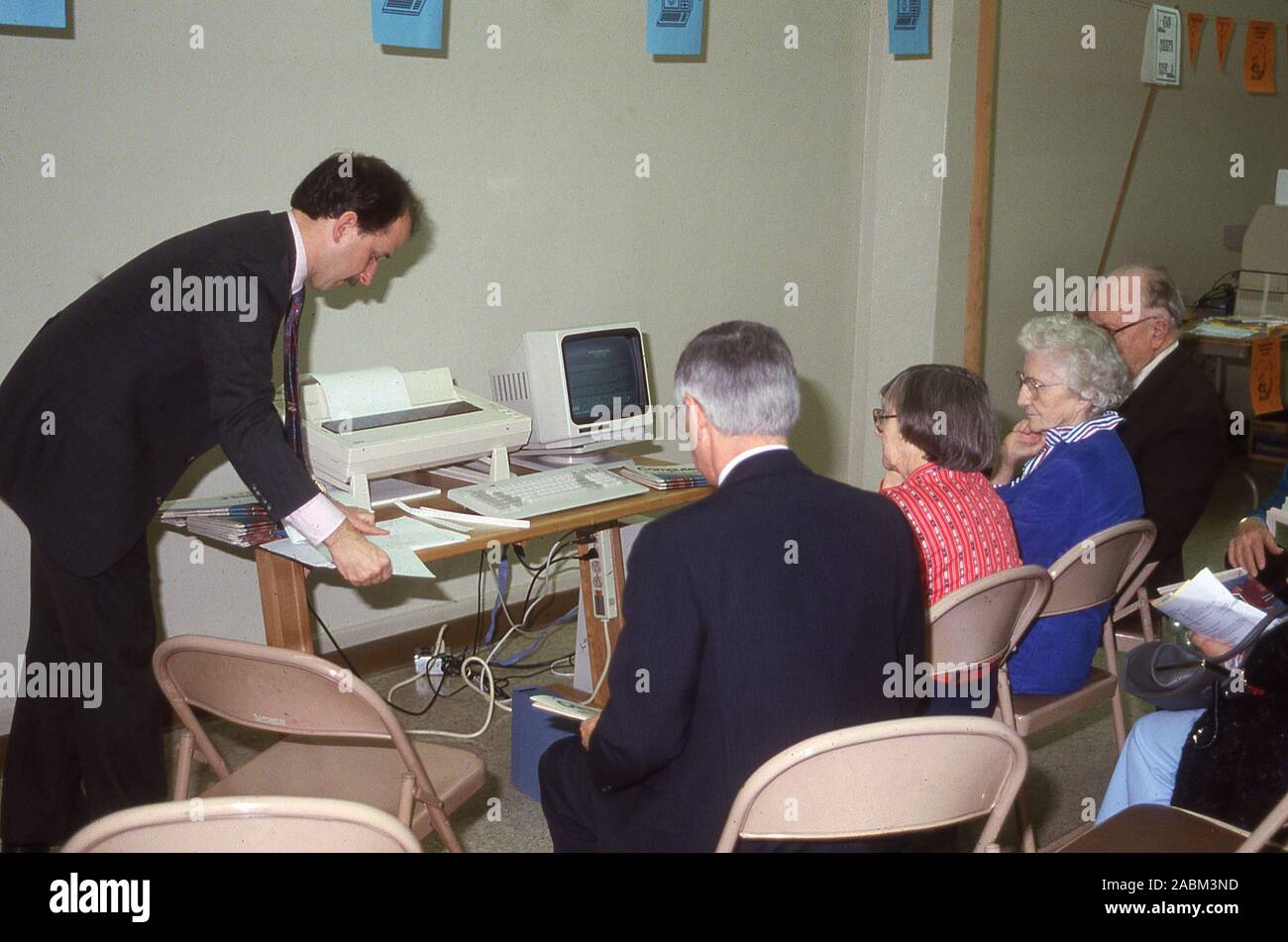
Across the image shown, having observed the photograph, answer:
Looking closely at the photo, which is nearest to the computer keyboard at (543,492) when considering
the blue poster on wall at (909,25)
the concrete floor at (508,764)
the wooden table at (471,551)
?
the wooden table at (471,551)

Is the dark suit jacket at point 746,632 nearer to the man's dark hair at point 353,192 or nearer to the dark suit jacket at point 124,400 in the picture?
the dark suit jacket at point 124,400

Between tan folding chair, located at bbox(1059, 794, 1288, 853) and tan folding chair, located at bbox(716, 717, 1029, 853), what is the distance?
0.99 ft

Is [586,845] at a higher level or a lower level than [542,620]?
higher

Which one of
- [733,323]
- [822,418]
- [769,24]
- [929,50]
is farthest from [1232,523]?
[733,323]

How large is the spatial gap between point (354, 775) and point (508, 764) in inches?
36.7

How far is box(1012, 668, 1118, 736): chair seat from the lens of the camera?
2.25m

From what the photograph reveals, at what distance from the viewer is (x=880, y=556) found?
4.96ft

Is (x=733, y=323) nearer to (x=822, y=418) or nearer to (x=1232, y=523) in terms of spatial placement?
(x=822, y=418)

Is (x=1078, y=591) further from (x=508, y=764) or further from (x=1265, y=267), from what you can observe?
(x=1265, y=267)

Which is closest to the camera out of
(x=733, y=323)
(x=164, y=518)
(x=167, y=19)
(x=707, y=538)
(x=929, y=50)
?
(x=707, y=538)

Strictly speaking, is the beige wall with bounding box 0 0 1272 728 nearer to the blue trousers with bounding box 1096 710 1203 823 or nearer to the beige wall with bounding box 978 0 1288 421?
the beige wall with bounding box 978 0 1288 421

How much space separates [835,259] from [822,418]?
1.91ft

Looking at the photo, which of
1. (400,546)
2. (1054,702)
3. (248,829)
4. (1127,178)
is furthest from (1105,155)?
(248,829)

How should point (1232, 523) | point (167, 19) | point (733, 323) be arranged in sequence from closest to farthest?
point (733, 323), point (167, 19), point (1232, 523)
